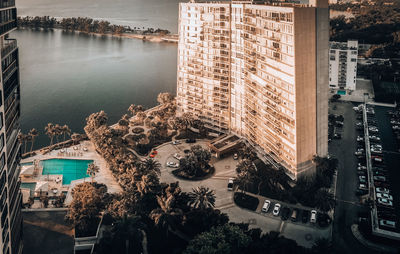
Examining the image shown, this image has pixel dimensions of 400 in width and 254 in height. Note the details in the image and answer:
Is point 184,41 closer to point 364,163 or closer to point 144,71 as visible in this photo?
point 364,163

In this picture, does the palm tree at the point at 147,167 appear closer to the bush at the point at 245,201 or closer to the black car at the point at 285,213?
the bush at the point at 245,201

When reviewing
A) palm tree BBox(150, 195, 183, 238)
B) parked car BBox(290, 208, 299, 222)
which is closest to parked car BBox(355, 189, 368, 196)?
parked car BBox(290, 208, 299, 222)

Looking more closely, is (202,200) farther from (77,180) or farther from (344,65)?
(344,65)

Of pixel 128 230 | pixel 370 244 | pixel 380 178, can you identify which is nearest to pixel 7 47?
pixel 128 230

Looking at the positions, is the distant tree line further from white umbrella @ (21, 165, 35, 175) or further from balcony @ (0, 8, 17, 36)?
balcony @ (0, 8, 17, 36)

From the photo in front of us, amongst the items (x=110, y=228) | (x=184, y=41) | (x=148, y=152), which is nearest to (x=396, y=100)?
(x=184, y=41)

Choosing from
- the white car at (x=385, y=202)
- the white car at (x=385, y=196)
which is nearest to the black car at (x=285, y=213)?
the white car at (x=385, y=202)
